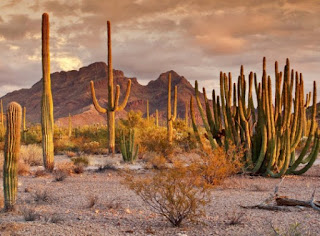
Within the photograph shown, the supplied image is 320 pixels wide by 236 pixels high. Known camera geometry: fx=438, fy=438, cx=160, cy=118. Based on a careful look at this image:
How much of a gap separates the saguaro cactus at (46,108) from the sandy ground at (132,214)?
2.90 meters

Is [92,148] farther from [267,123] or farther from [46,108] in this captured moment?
[267,123]

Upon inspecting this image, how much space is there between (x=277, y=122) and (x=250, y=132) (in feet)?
3.16

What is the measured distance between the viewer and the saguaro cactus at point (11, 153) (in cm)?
896

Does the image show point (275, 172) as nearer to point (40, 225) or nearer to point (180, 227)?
point (180, 227)

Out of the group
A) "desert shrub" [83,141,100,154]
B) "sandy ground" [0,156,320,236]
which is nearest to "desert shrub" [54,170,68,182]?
"sandy ground" [0,156,320,236]

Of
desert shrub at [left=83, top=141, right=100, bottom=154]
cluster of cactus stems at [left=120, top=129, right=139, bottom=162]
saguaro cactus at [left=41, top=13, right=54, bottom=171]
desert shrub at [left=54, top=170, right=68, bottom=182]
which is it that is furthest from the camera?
desert shrub at [left=83, top=141, right=100, bottom=154]

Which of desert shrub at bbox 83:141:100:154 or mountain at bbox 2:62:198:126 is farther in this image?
mountain at bbox 2:62:198:126

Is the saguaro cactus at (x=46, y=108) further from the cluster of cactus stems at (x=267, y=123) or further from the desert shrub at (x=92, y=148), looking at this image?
the desert shrub at (x=92, y=148)

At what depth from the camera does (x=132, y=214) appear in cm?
860

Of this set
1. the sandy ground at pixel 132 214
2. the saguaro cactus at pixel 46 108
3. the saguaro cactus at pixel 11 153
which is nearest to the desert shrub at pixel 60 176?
the sandy ground at pixel 132 214

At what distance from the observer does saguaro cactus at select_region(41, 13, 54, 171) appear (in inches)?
633

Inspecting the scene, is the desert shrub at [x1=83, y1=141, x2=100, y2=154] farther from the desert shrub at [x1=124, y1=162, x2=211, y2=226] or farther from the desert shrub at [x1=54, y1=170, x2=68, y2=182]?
the desert shrub at [x1=124, y1=162, x2=211, y2=226]

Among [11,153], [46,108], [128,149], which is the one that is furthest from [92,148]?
[11,153]

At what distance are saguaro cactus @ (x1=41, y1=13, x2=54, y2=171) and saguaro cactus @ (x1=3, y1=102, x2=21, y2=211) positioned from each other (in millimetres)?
7087
